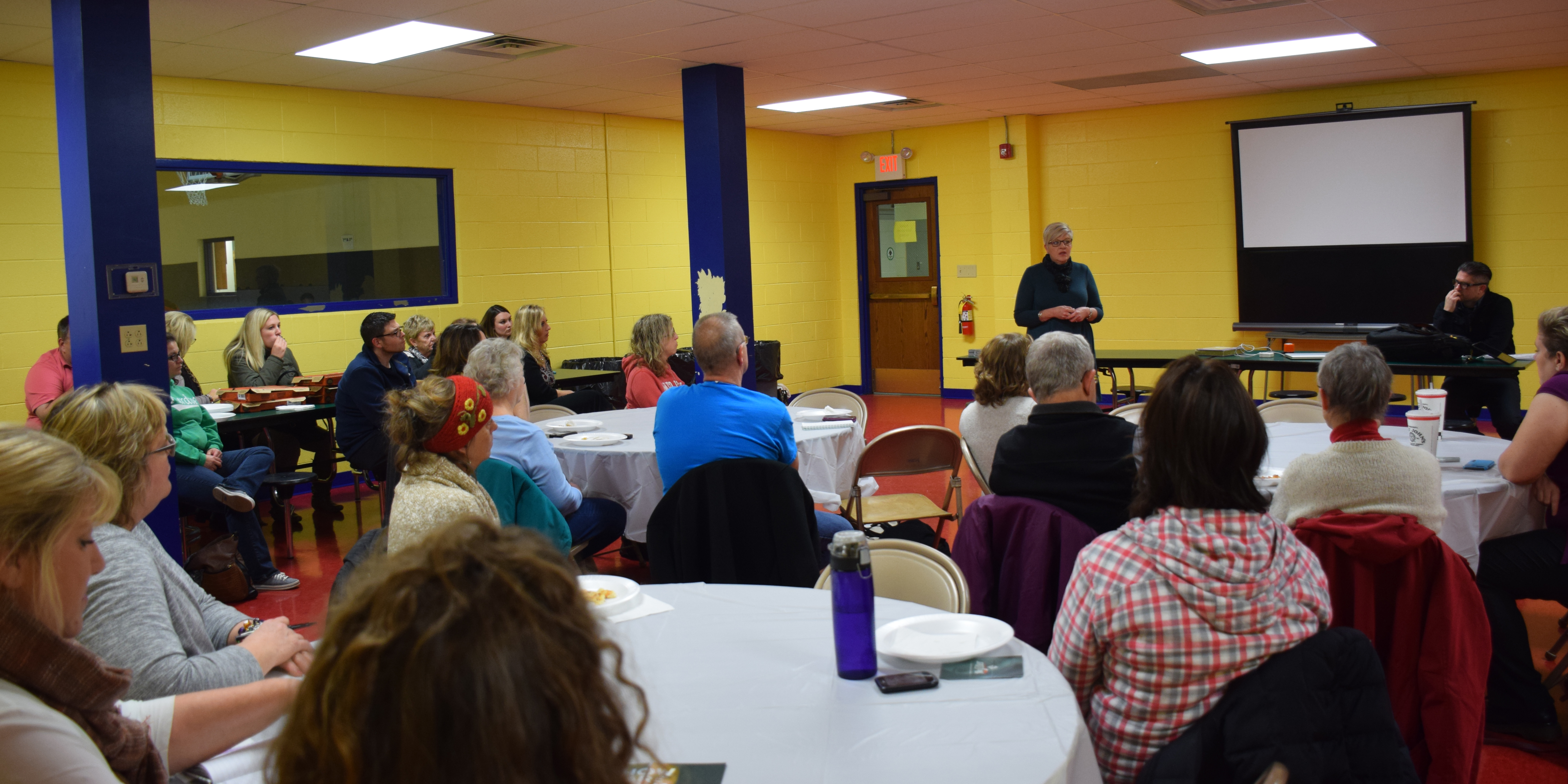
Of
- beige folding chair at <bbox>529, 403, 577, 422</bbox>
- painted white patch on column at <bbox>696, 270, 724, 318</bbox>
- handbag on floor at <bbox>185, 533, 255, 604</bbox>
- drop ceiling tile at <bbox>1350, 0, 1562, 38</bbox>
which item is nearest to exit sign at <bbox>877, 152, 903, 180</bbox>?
painted white patch on column at <bbox>696, 270, 724, 318</bbox>

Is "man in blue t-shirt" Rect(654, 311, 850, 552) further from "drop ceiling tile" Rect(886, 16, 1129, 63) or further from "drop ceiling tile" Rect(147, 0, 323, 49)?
"drop ceiling tile" Rect(886, 16, 1129, 63)

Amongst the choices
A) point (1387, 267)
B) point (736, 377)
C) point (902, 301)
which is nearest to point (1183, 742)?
point (736, 377)

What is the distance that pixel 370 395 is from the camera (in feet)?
18.7

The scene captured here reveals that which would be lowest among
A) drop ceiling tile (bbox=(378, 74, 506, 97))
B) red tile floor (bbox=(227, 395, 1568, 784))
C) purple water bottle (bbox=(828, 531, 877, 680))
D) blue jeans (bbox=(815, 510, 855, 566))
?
red tile floor (bbox=(227, 395, 1568, 784))

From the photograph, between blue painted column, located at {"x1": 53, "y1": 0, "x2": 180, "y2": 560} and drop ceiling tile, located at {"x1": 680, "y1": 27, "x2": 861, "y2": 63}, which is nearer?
blue painted column, located at {"x1": 53, "y1": 0, "x2": 180, "y2": 560}

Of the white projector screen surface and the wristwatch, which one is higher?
the white projector screen surface

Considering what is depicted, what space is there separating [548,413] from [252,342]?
89.3 inches

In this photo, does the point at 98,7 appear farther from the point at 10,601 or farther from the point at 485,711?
the point at 485,711

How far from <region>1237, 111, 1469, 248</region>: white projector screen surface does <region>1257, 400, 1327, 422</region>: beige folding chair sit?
499 centimetres

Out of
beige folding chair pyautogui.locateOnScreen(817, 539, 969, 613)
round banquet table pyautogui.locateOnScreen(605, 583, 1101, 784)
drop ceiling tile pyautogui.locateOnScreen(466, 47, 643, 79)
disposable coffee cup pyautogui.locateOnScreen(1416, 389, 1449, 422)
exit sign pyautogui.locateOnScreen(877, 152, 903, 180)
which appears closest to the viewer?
round banquet table pyautogui.locateOnScreen(605, 583, 1101, 784)

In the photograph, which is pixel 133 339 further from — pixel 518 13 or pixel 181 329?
pixel 518 13

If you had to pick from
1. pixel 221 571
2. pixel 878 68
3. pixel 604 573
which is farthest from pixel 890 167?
pixel 221 571

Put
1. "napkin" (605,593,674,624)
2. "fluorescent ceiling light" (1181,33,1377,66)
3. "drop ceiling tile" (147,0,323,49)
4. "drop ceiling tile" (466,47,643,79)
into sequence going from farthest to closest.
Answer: "fluorescent ceiling light" (1181,33,1377,66) → "drop ceiling tile" (466,47,643,79) → "drop ceiling tile" (147,0,323,49) → "napkin" (605,593,674,624)

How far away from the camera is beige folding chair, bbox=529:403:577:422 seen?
5.69 metres
